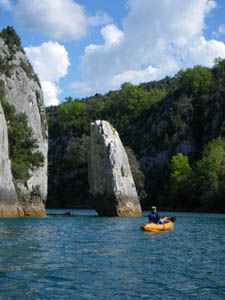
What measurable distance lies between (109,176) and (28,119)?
11409 mm

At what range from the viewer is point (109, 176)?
3806 cm

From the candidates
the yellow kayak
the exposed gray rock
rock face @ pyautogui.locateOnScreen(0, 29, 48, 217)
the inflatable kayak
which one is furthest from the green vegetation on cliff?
the yellow kayak

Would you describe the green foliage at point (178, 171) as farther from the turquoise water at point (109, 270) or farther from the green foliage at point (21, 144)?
the turquoise water at point (109, 270)

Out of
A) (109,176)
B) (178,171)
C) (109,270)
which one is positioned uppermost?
(178,171)

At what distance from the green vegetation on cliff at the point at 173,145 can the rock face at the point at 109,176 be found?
18.2 metres

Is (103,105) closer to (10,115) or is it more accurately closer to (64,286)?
(10,115)

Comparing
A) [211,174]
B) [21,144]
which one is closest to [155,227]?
[21,144]

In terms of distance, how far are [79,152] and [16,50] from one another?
36766 mm

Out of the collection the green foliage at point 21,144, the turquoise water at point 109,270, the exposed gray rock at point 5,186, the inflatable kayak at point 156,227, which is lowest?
the turquoise water at point 109,270

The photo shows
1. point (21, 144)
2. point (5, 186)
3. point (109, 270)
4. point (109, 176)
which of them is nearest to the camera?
point (109, 270)

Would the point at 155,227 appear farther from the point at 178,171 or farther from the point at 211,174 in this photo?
the point at 178,171

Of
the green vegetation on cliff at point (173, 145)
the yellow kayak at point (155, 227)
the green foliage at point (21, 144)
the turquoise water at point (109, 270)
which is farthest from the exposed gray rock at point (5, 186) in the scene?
the green vegetation on cliff at point (173, 145)

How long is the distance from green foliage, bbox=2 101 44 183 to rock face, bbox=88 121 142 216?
6.14m

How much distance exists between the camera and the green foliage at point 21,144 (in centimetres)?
3869
